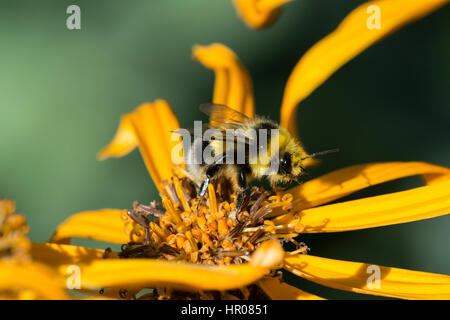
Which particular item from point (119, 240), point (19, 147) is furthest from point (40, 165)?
point (119, 240)

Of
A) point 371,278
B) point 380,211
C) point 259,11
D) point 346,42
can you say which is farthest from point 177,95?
point 371,278

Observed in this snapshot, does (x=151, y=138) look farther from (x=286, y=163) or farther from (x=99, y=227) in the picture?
(x=286, y=163)

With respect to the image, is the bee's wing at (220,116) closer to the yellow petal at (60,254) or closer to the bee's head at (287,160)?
the bee's head at (287,160)

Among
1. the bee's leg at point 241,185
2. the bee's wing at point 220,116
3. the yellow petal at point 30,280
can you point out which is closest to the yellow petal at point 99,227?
the bee's leg at point 241,185

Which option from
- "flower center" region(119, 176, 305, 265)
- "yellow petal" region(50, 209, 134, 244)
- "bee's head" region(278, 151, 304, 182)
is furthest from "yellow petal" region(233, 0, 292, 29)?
"yellow petal" region(50, 209, 134, 244)

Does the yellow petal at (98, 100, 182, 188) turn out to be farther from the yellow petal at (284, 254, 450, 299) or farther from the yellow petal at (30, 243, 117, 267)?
the yellow petal at (284, 254, 450, 299)
